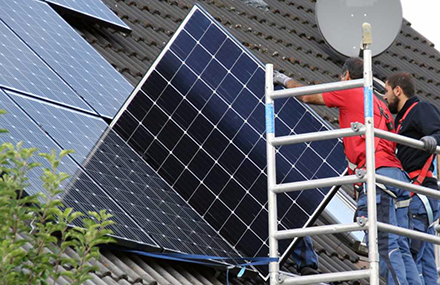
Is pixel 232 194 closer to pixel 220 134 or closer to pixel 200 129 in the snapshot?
pixel 220 134

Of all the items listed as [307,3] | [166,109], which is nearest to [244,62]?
[166,109]

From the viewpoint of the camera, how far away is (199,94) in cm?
1006

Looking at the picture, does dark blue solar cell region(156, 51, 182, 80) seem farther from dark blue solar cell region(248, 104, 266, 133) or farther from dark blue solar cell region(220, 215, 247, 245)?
dark blue solar cell region(220, 215, 247, 245)

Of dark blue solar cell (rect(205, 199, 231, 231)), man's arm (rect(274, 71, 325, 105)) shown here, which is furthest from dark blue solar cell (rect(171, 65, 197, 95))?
man's arm (rect(274, 71, 325, 105))

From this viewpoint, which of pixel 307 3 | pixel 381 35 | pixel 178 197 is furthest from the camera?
pixel 307 3

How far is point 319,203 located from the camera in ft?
30.4

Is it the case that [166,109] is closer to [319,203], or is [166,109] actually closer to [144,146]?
[144,146]

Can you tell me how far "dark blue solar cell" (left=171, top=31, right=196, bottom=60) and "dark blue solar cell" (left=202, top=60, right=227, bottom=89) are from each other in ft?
0.88

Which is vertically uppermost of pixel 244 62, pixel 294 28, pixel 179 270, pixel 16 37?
pixel 294 28

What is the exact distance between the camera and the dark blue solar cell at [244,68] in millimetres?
9906

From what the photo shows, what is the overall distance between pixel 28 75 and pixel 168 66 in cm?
125

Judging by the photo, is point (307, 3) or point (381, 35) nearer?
point (381, 35)

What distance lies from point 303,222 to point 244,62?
1.56 metres

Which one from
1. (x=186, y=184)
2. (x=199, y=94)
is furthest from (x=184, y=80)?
(x=186, y=184)
